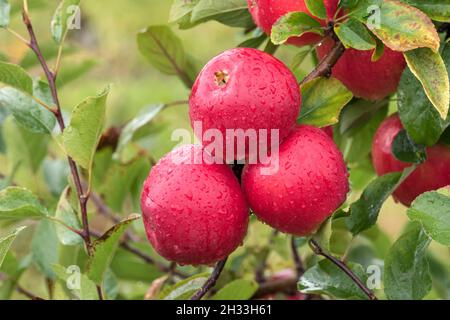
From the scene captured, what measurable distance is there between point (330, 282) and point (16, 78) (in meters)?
0.33

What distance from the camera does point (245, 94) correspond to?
0.53m

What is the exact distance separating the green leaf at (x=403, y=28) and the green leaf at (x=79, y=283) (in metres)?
0.32

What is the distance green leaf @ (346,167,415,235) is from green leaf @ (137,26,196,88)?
0.93ft

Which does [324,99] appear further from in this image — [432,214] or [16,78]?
[16,78]

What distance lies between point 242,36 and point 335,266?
0.29m

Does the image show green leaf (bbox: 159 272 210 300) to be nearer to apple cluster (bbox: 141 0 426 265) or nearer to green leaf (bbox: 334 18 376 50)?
apple cluster (bbox: 141 0 426 265)

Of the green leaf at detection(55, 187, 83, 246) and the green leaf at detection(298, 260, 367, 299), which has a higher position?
the green leaf at detection(55, 187, 83, 246)

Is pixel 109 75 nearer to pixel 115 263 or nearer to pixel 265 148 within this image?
pixel 115 263

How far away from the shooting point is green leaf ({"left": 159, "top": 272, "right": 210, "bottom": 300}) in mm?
669

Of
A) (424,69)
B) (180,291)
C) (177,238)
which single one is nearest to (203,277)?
(180,291)

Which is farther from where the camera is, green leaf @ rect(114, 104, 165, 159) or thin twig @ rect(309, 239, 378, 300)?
green leaf @ rect(114, 104, 165, 159)

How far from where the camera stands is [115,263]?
975 mm

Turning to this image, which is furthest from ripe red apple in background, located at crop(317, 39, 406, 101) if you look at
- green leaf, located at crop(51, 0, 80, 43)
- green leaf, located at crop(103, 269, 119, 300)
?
green leaf, located at crop(103, 269, 119, 300)

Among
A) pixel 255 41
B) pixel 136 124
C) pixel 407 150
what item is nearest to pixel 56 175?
pixel 136 124
